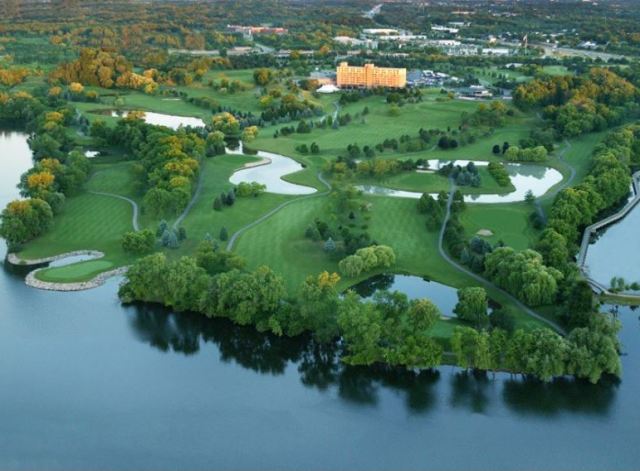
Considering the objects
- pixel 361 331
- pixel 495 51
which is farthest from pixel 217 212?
pixel 495 51

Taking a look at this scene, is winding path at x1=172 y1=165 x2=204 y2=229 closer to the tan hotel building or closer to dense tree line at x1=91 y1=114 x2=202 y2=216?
dense tree line at x1=91 y1=114 x2=202 y2=216

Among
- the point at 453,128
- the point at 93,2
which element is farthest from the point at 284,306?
the point at 93,2

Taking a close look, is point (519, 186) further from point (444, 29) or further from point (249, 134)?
point (444, 29)

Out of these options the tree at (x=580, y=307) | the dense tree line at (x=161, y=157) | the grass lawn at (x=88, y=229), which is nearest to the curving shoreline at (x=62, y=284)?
the grass lawn at (x=88, y=229)

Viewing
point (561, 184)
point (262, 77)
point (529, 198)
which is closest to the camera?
point (529, 198)

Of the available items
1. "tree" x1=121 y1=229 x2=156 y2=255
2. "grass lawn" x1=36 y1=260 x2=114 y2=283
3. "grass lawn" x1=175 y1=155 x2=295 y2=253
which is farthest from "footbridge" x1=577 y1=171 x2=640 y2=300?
"grass lawn" x1=36 y1=260 x2=114 y2=283

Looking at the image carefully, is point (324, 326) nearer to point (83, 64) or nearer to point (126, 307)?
point (126, 307)

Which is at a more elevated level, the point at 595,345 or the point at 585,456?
the point at 595,345
